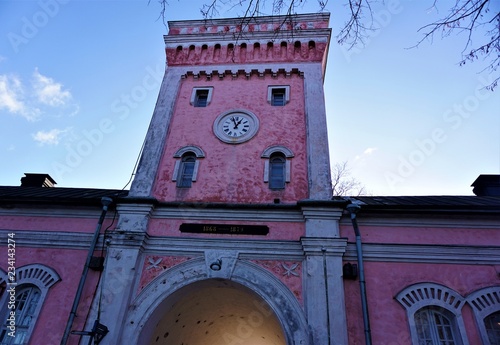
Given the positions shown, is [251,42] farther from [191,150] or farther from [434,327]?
[434,327]

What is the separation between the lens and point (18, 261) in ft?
30.4

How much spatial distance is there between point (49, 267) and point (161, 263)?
3178 millimetres

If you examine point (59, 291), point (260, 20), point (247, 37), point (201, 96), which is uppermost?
point (260, 20)

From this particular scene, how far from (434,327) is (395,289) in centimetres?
113

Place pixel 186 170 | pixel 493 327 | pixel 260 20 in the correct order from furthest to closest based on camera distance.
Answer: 1. pixel 260 20
2. pixel 186 170
3. pixel 493 327

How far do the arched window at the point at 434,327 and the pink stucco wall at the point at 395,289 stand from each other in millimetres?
339

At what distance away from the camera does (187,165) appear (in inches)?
425

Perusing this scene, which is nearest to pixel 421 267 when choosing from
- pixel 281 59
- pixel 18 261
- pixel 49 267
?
pixel 281 59

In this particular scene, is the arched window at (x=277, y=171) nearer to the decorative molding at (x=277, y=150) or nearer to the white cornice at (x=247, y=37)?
the decorative molding at (x=277, y=150)

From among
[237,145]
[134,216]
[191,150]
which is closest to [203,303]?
[134,216]

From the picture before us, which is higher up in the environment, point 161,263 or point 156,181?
point 156,181

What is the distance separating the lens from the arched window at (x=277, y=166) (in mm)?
10016

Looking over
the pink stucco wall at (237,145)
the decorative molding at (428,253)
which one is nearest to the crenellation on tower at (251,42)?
the pink stucco wall at (237,145)

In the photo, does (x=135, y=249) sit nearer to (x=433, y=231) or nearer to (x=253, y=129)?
(x=253, y=129)
